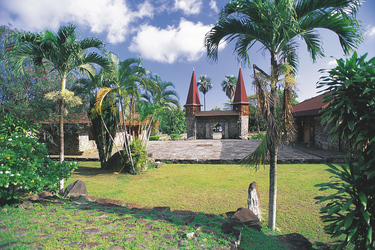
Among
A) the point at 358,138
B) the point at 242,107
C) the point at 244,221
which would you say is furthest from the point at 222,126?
the point at 358,138

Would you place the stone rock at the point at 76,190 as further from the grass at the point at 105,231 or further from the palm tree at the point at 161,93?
the palm tree at the point at 161,93

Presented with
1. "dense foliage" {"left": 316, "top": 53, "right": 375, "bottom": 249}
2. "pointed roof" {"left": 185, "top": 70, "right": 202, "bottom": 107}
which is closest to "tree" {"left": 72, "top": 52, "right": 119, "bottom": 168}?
"dense foliage" {"left": 316, "top": 53, "right": 375, "bottom": 249}

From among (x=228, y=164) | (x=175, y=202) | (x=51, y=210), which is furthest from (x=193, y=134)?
(x=51, y=210)

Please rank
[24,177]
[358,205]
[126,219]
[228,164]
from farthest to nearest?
[228,164]
[24,177]
[126,219]
[358,205]

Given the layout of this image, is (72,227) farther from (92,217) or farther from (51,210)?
(51,210)

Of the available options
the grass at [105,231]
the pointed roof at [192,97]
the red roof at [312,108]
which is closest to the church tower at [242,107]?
the pointed roof at [192,97]

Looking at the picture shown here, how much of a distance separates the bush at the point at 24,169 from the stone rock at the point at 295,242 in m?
4.33

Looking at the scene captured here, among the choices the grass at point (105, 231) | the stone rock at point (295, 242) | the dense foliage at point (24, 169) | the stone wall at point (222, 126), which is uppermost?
the stone wall at point (222, 126)

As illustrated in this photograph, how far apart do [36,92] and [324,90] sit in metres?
11.4

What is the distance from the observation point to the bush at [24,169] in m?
3.65

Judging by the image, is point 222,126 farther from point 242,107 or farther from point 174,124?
point 174,124

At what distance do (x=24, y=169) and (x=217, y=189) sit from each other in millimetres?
4981

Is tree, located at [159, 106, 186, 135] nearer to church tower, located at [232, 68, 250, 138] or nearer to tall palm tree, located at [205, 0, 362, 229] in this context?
church tower, located at [232, 68, 250, 138]

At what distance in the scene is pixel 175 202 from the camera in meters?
5.43
